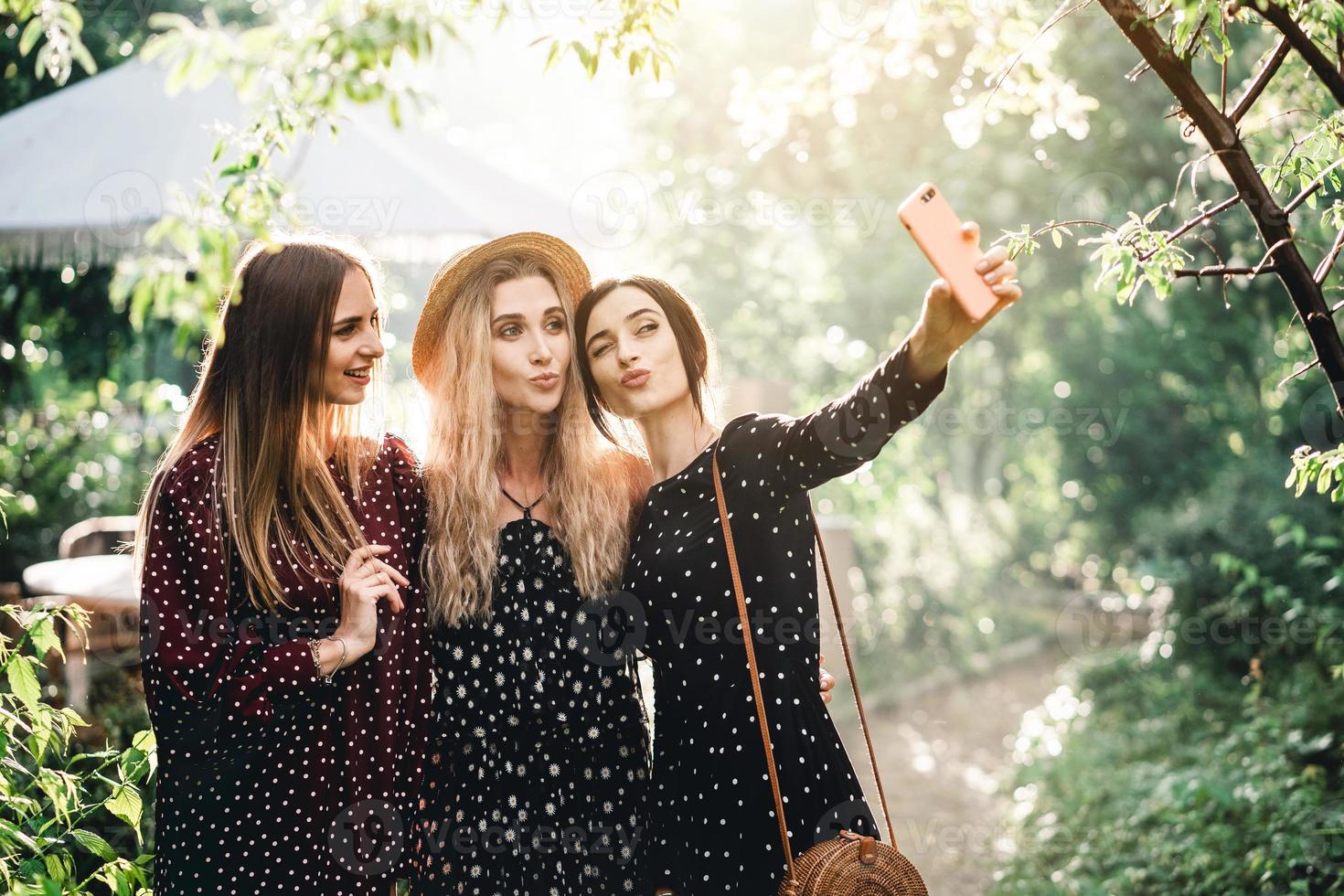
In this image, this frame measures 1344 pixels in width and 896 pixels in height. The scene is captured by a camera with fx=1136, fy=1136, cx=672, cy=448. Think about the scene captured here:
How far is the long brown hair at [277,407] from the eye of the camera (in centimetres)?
231

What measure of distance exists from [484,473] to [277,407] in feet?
1.70

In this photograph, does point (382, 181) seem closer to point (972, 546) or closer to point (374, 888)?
point (374, 888)

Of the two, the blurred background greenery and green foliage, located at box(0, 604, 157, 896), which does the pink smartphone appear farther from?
green foliage, located at box(0, 604, 157, 896)

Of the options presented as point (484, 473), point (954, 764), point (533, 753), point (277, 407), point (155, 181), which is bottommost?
point (954, 764)

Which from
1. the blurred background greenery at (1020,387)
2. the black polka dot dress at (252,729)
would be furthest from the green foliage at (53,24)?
the black polka dot dress at (252,729)

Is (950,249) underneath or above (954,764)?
above

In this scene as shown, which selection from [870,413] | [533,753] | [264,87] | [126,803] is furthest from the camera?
[533,753]

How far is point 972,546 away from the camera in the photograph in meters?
13.3

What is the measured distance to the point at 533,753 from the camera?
251cm

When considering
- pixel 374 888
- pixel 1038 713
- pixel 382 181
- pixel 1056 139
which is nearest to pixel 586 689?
pixel 374 888

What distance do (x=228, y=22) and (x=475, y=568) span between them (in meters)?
6.15

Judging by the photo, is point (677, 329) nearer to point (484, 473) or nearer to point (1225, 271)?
point (484, 473)

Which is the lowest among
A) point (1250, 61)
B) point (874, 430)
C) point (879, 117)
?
point (874, 430)

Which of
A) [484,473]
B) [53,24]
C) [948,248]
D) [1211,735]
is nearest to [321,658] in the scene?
[484,473]
